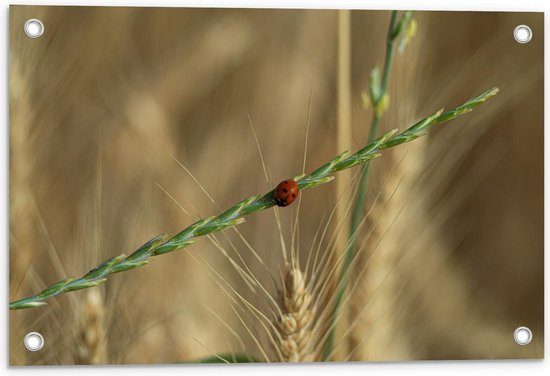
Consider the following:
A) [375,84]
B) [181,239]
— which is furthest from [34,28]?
[181,239]

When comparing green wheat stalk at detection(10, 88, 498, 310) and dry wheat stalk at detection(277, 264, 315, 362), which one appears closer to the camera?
green wheat stalk at detection(10, 88, 498, 310)

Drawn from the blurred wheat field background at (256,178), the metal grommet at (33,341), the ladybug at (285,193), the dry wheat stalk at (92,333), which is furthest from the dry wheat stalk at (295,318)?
the metal grommet at (33,341)

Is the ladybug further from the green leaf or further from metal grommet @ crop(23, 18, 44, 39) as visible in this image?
metal grommet @ crop(23, 18, 44, 39)

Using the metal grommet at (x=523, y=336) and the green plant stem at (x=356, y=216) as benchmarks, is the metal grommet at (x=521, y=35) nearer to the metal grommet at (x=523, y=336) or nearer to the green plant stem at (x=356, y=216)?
the green plant stem at (x=356, y=216)

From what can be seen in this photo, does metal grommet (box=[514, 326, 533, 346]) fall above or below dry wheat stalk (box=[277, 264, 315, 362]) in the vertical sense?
below

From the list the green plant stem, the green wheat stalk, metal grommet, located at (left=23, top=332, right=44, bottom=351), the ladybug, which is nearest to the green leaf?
the green plant stem

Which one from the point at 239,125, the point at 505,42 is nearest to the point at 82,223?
the point at 239,125

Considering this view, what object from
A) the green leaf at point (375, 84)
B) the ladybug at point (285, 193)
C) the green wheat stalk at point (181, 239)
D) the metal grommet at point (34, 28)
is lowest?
the ladybug at point (285, 193)

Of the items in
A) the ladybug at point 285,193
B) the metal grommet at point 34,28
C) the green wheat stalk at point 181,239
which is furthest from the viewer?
the metal grommet at point 34,28
